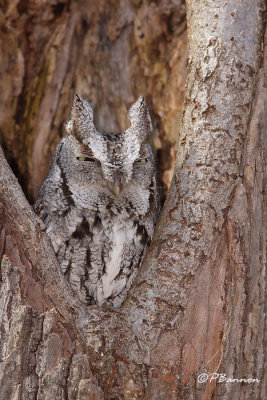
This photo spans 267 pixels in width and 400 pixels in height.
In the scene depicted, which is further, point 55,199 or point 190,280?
point 55,199

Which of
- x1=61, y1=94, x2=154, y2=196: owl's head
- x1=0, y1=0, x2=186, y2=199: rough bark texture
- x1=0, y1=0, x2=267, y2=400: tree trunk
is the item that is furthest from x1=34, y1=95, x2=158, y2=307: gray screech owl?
x1=0, y1=0, x2=186, y2=199: rough bark texture

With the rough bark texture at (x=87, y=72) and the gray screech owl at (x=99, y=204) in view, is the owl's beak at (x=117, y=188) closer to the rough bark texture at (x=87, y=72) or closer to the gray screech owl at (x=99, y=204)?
the gray screech owl at (x=99, y=204)

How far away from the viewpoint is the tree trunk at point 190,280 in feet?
5.91

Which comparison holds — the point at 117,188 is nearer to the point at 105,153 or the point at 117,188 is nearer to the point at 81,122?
the point at 105,153

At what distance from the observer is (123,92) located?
3010 millimetres

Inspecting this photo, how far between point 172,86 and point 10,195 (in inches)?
55.6

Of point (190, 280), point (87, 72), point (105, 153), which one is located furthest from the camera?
point (87, 72)

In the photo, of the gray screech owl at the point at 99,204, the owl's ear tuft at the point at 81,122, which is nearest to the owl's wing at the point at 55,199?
the gray screech owl at the point at 99,204

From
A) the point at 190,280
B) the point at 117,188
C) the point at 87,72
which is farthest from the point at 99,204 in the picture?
the point at 87,72

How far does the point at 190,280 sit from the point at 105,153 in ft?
2.20

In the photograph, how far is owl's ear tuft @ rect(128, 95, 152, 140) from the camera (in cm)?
227

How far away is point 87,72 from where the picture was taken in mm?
2982

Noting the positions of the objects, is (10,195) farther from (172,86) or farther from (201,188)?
(172,86)

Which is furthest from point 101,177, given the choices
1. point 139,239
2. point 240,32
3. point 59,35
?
point 59,35
